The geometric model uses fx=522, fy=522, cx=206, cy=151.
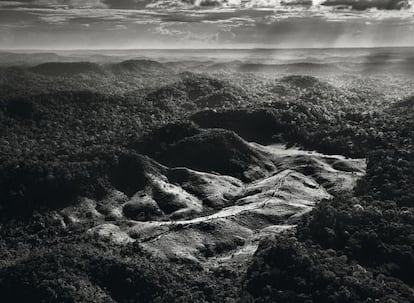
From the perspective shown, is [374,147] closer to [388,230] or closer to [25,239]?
[388,230]

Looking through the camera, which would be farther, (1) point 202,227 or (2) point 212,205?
(2) point 212,205

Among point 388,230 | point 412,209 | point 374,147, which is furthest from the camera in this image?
point 374,147

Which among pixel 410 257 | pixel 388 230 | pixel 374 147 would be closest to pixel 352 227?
pixel 388 230

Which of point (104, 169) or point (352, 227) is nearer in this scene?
point (352, 227)

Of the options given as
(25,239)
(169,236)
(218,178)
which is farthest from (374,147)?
(25,239)

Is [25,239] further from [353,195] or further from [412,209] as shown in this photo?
[412,209]

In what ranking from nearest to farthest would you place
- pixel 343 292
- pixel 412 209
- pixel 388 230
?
pixel 343 292 → pixel 388 230 → pixel 412 209

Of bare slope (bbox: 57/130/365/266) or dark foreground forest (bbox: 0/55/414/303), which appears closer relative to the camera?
dark foreground forest (bbox: 0/55/414/303)

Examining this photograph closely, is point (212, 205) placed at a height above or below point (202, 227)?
below

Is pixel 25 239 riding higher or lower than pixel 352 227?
lower

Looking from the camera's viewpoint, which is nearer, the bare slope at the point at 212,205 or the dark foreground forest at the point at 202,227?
the dark foreground forest at the point at 202,227
